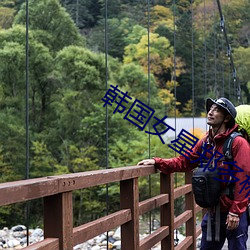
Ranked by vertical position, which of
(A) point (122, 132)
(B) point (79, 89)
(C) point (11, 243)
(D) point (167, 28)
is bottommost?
(C) point (11, 243)

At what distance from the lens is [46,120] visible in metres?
15.7

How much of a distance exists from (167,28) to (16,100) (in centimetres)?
522

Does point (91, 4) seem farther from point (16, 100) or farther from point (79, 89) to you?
point (16, 100)

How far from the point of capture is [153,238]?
7.51 ft

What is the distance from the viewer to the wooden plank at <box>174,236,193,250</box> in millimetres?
2817

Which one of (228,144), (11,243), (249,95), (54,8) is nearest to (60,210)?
(228,144)

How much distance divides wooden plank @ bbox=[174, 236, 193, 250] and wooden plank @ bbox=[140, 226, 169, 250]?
244mm

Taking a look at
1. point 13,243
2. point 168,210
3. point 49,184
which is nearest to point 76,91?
point 13,243

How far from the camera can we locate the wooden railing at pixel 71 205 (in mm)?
1274

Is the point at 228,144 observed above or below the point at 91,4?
below

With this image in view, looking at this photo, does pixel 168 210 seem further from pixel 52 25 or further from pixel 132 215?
pixel 52 25

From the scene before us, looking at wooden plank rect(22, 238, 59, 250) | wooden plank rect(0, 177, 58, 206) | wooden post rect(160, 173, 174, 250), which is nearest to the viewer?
wooden plank rect(0, 177, 58, 206)

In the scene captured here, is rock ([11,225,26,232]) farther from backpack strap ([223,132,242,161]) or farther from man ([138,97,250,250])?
backpack strap ([223,132,242,161])

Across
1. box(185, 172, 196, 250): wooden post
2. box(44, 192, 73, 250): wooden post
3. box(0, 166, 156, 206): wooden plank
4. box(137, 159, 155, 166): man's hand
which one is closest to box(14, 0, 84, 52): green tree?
box(185, 172, 196, 250): wooden post
